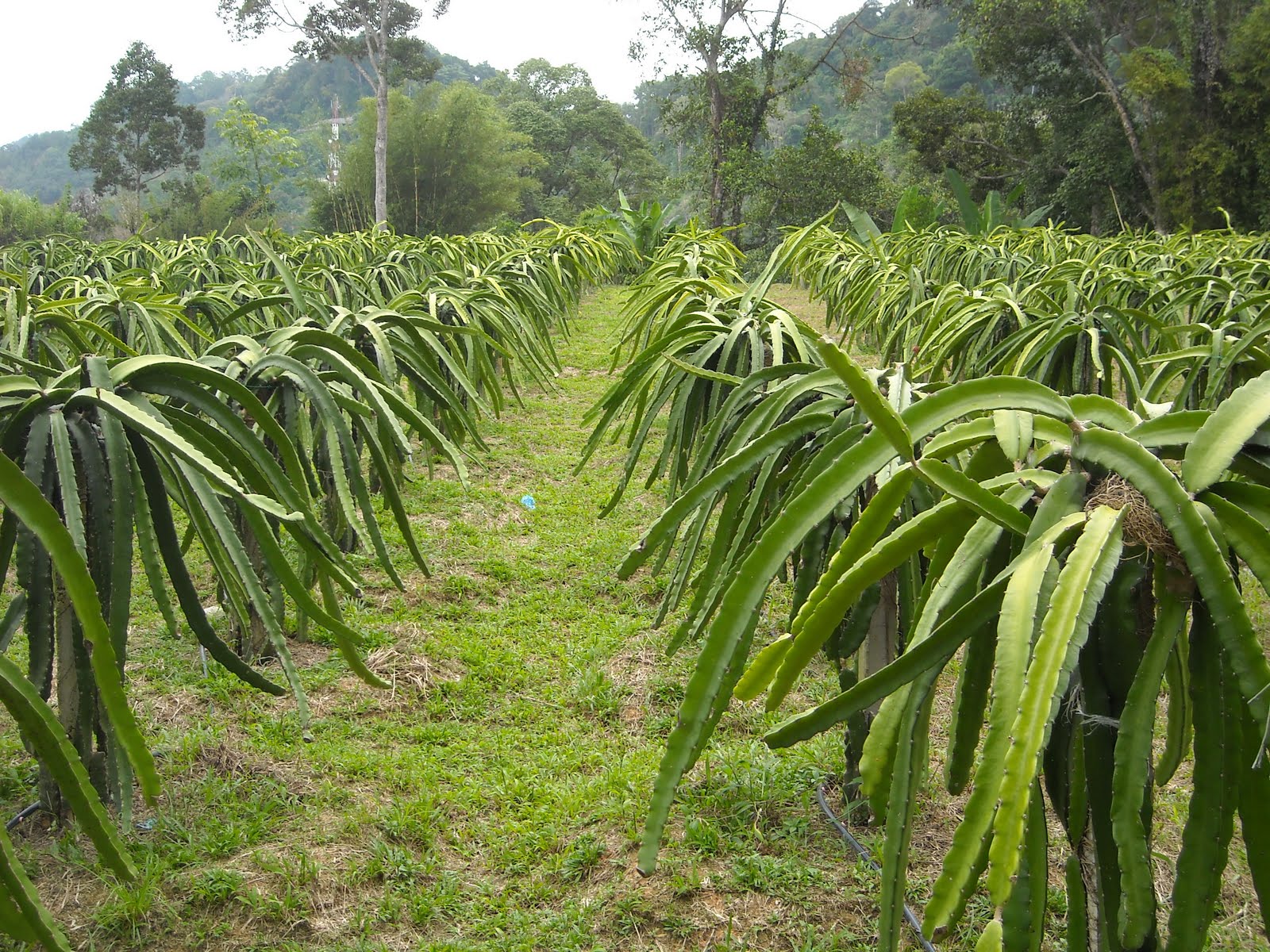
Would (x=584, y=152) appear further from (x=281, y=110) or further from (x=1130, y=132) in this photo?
(x=281, y=110)

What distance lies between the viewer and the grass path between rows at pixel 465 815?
154cm

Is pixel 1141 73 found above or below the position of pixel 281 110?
below

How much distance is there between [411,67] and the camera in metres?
20.3

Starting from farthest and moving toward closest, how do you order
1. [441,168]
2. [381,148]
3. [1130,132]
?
[441,168] < [381,148] < [1130,132]

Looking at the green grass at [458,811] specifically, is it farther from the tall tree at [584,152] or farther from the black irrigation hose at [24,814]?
the tall tree at [584,152]

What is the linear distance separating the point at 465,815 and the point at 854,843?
→ 75cm

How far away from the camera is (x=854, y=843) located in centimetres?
175

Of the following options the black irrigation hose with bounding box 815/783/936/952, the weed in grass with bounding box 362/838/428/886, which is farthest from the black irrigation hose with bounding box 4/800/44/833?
the black irrigation hose with bounding box 815/783/936/952

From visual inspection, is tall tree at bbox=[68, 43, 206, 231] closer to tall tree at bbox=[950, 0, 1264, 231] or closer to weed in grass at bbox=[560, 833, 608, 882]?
tall tree at bbox=[950, 0, 1264, 231]

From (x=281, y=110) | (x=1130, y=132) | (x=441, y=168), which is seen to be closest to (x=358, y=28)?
(x=441, y=168)

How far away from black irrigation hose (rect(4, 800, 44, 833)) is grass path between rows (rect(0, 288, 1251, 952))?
0.8 inches

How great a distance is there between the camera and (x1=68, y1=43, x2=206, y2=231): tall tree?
24.8 meters

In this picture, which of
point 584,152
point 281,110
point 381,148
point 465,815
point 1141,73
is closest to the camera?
point 465,815

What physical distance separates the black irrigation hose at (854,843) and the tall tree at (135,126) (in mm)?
27261
